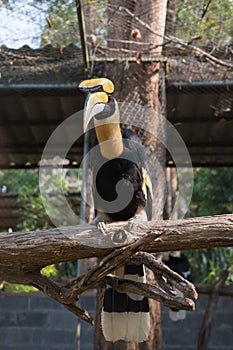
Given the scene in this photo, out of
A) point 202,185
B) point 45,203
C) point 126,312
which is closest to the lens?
point 126,312

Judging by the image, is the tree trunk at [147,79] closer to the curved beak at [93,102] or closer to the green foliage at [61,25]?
the green foliage at [61,25]

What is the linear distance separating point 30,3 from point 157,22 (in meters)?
0.79

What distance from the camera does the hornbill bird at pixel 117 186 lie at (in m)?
2.33

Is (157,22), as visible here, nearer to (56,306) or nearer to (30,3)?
(30,3)

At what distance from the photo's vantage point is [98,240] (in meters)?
1.97

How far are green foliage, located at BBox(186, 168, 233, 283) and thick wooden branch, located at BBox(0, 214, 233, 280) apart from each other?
402 cm

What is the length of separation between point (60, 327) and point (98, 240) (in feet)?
9.00

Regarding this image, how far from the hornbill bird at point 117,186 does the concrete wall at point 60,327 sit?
6.75ft

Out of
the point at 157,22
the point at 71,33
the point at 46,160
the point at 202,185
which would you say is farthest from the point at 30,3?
the point at 202,185

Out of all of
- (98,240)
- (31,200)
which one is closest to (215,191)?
(31,200)

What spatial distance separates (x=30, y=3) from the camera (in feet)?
9.48

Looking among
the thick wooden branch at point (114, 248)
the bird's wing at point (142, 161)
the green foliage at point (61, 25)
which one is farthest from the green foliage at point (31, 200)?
the thick wooden branch at point (114, 248)

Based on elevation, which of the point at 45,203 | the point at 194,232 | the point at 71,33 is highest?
the point at 71,33

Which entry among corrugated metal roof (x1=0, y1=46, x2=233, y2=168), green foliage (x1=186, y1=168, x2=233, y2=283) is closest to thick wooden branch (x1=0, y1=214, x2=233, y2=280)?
corrugated metal roof (x1=0, y1=46, x2=233, y2=168)
